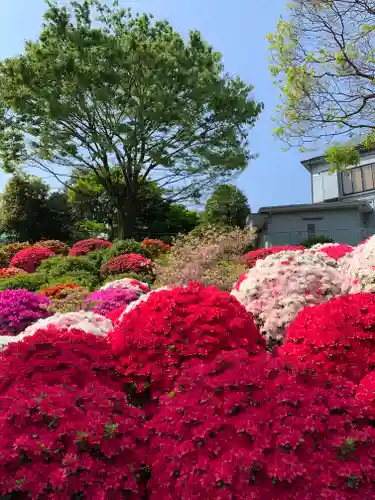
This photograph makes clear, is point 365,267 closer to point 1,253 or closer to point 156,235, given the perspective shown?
point 1,253

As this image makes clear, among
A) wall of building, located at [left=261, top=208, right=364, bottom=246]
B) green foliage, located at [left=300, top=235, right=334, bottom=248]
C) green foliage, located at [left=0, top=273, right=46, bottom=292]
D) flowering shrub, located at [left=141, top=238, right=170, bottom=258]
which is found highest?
wall of building, located at [left=261, top=208, right=364, bottom=246]

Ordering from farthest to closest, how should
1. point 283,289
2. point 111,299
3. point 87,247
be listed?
point 87,247 < point 111,299 < point 283,289

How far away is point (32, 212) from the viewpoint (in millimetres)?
33406

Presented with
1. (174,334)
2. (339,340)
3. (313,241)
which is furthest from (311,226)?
(174,334)

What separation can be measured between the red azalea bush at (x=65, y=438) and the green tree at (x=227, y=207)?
91.3 feet

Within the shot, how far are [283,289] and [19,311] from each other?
5.25 meters

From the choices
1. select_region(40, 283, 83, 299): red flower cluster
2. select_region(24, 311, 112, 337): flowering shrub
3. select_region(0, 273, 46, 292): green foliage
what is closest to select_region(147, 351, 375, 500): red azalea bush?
select_region(24, 311, 112, 337): flowering shrub

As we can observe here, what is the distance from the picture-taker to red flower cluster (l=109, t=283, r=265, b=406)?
157 inches

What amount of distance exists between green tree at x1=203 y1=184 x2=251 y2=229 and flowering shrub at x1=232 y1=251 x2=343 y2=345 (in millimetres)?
25194

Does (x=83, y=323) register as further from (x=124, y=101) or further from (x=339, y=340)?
(x=124, y=101)

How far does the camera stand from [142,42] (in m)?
26.9

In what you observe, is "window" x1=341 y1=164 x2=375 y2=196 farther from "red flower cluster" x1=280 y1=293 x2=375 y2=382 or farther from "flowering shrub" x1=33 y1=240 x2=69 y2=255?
"red flower cluster" x1=280 y1=293 x2=375 y2=382

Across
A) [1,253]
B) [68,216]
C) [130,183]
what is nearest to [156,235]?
[130,183]

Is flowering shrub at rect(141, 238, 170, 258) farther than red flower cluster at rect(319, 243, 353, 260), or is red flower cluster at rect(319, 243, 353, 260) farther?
flowering shrub at rect(141, 238, 170, 258)
